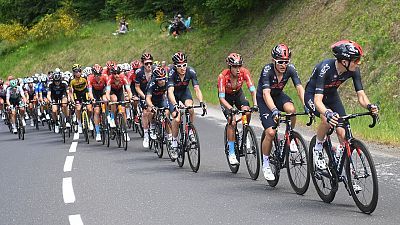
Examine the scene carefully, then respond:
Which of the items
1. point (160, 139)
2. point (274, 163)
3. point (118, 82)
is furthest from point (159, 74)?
point (274, 163)

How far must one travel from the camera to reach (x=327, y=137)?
7.99 metres

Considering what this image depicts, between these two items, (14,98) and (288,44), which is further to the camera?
(288,44)

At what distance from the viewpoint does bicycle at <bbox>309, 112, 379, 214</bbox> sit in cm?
710

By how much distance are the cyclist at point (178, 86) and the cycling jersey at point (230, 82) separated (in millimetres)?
789

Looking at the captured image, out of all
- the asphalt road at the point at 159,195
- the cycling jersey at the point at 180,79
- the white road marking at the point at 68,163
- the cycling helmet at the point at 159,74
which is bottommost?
the asphalt road at the point at 159,195

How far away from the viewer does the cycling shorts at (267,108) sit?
9.18m

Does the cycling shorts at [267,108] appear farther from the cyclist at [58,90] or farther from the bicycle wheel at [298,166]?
the cyclist at [58,90]

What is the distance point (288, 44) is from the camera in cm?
3050

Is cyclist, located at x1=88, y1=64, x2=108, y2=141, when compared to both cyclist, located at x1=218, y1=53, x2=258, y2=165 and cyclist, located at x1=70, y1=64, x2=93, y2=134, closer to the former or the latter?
cyclist, located at x1=70, y1=64, x2=93, y2=134

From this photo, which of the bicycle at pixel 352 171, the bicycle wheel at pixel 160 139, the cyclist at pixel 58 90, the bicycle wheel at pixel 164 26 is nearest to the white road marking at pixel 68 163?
the bicycle wheel at pixel 160 139

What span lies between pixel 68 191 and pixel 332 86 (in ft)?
13.9

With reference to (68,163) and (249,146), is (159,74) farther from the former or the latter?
(249,146)

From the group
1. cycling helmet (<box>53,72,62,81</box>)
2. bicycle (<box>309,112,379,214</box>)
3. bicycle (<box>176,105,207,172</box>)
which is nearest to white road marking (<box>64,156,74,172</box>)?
bicycle (<box>176,105,207,172</box>)

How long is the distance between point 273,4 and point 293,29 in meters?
5.35
